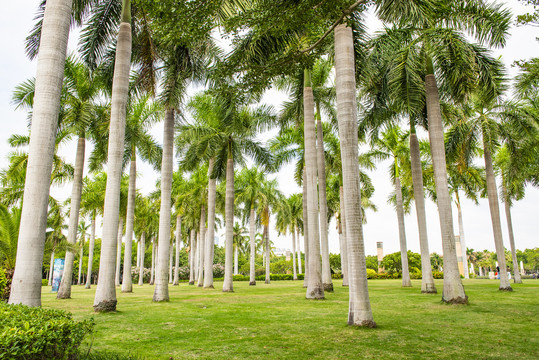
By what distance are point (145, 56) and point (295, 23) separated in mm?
10010

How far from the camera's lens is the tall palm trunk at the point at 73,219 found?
58.4 ft

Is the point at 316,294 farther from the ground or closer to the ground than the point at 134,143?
closer to the ground

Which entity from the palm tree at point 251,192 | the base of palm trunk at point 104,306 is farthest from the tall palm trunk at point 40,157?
the palm tree at point 251,192

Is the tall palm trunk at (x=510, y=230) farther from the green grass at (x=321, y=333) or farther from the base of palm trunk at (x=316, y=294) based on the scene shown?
the base of palm trunk at (x=316, y=294)

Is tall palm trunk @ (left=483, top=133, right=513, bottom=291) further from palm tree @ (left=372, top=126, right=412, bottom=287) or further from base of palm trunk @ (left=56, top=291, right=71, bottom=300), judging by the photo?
base of palm trunk @ (left=56, top=291, right=71, bottom=300)

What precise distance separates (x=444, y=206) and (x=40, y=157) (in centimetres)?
1248

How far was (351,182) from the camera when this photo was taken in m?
8.81

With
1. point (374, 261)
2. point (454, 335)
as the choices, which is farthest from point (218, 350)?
point (374, 261)

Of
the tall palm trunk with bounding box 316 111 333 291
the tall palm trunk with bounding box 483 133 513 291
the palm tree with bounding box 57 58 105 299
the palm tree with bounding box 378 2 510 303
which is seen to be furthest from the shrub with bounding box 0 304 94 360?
the tall palm trunk with bounding box 483 133 513 291

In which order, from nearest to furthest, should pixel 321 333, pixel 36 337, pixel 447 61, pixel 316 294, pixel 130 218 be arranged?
pixel 36 337 → pixel 321 333 → pixel 447 61 → pixel 316 294 → pixel 130 218

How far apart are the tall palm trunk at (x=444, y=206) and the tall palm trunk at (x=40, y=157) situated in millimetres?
12234

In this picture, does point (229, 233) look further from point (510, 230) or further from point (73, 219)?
point (510, 230)

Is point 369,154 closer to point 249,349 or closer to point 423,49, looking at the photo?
point 423,49

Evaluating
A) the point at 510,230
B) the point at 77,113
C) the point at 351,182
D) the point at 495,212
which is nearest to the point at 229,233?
the point at 77,113
